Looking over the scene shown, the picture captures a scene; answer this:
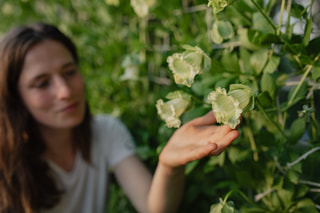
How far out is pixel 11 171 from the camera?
109cm

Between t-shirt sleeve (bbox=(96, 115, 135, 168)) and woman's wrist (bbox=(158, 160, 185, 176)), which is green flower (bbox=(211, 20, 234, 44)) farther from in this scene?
t-shirt sleeve (bbox=(96, 115, 135, 168))

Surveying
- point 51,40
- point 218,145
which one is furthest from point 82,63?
point 218,145

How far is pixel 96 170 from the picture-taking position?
1.33 m

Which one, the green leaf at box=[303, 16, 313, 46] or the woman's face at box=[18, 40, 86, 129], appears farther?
the woman's face at box=[18, 40, 86, 129]

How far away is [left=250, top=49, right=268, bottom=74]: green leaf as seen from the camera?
0.58 m

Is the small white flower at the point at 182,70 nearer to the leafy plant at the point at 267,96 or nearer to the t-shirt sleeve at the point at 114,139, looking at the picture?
the leafy plant at the point at 267,96

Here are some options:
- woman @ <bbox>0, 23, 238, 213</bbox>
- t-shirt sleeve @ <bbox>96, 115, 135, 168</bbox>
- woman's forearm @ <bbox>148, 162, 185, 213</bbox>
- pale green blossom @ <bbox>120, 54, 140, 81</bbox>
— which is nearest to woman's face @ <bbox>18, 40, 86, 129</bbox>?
woman @ <bbox>0, 23, 238, 213</bbox>

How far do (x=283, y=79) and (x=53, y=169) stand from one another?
990 mm

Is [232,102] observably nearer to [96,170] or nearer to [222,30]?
[222,30]

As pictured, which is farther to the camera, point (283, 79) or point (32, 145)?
point (32, 145)

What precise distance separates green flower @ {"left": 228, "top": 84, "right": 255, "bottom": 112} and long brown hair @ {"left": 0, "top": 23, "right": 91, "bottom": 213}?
32.5 inches

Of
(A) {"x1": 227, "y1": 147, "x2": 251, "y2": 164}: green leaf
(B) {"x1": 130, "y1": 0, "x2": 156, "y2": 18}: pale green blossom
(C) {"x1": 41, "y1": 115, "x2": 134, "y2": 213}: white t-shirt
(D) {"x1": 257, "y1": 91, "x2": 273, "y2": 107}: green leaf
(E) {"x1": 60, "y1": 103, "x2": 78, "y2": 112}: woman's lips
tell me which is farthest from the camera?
(C) {"x1": 41, "y1": 115, "x2": 134, "y2": 213}: white t-shirt

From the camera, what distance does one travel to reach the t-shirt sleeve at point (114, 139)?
1242 millimetres

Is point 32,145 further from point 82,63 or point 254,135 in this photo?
point 254,135
